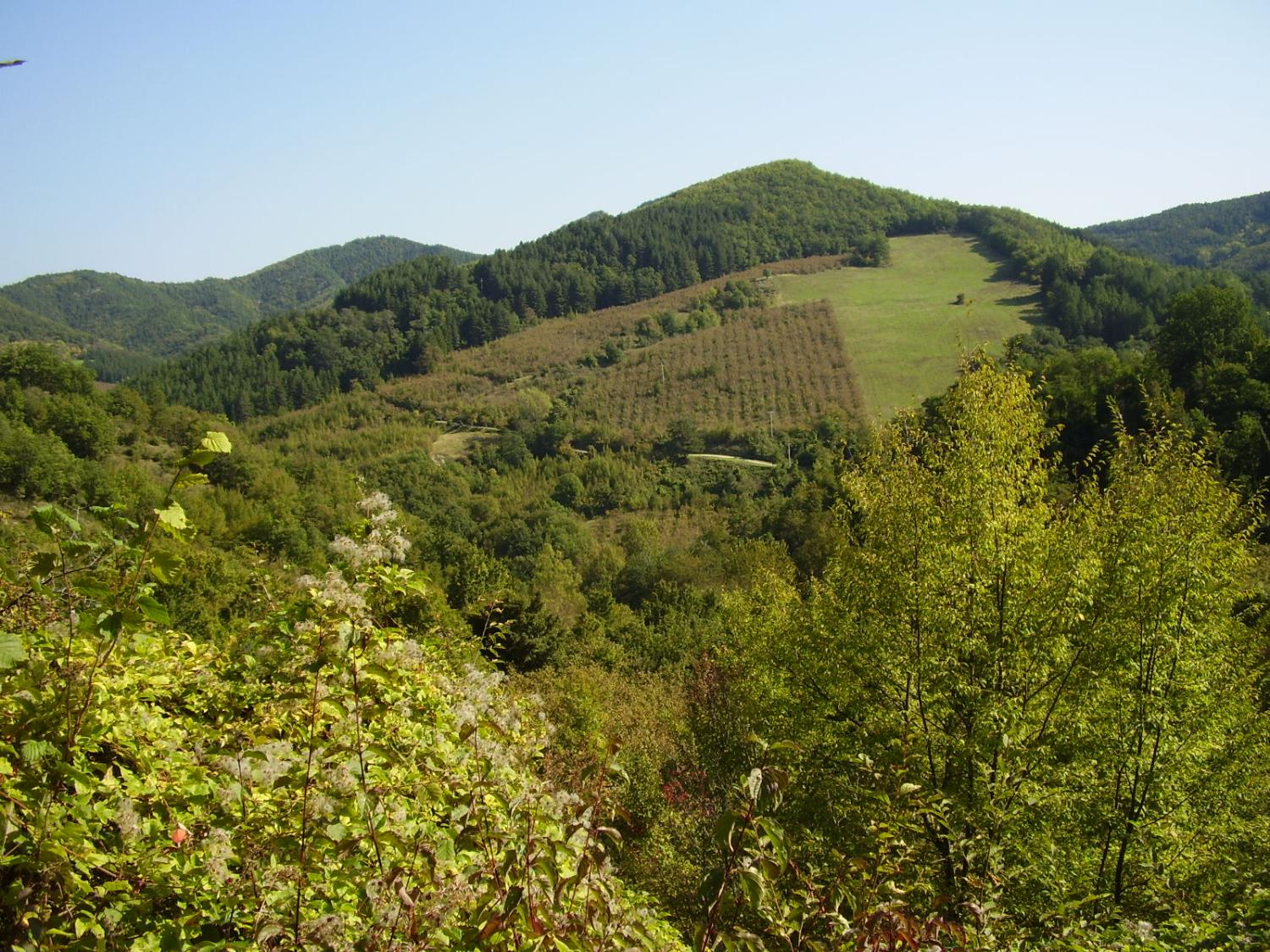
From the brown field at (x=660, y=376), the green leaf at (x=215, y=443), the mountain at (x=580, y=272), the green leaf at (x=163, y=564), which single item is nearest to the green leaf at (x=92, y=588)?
the green leaf at (x=163, y=564)

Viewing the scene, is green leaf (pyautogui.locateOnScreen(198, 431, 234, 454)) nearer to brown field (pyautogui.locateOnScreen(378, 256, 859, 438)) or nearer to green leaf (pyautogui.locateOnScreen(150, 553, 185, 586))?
green leaf (pyautogui.locateOnScreen(150, 553, 185, 586))

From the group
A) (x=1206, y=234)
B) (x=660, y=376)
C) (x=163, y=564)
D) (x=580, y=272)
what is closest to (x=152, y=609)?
(x=163, y=564)

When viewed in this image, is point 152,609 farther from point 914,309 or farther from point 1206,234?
point 1206,234

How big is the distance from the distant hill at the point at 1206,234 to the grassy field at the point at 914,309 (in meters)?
36.4

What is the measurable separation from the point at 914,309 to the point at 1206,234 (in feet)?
316

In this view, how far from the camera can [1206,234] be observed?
5615 inches

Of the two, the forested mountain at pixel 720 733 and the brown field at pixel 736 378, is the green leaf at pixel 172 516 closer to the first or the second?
the forested mountain at pixel 720 733

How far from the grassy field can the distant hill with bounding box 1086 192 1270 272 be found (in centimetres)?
3639

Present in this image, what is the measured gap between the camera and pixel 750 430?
7219 centimetres

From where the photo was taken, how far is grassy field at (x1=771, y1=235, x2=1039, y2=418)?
7038 cm

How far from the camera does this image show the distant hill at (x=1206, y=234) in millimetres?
116750

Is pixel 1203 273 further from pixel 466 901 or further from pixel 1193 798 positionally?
pixel 466 901

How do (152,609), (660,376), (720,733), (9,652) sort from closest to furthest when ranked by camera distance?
(9,652) → (152,609) → (720,733) → (660,376)

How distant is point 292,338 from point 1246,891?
427 ft
